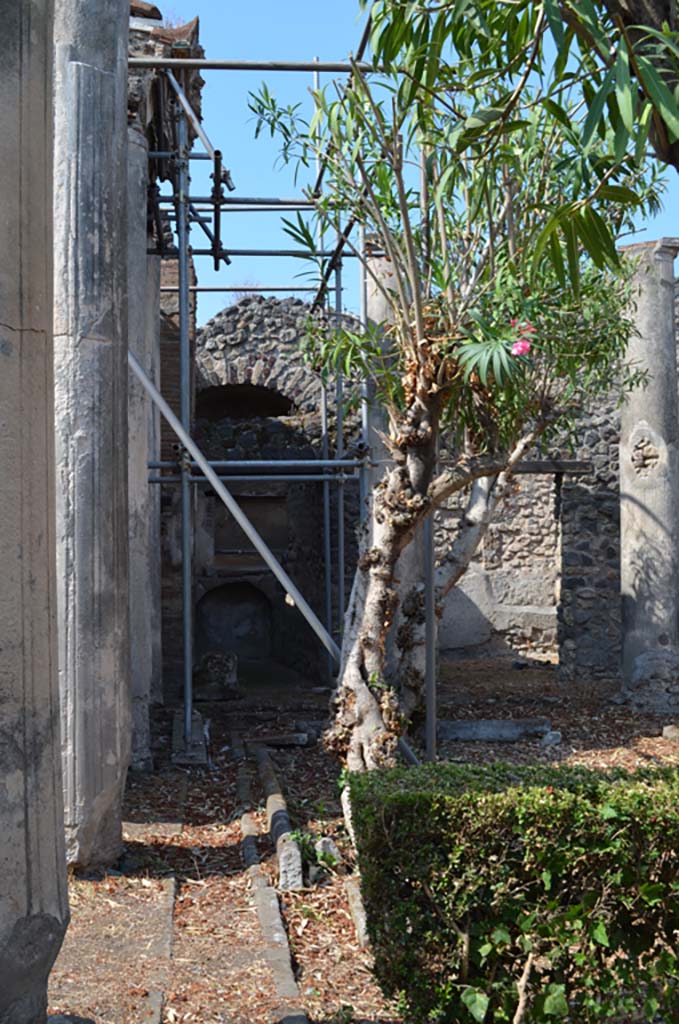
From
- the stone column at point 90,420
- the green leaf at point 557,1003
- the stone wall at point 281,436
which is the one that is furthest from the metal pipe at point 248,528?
the stone wall at point 281,436

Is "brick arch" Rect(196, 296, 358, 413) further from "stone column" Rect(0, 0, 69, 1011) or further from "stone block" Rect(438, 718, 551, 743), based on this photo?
"stone column" Rect(0, 0, 69, 1011)

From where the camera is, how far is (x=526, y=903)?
125 inches

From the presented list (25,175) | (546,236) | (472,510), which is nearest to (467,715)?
(472,510)

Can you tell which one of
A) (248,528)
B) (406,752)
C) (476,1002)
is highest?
(248,528)

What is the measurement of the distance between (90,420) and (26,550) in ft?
9.59

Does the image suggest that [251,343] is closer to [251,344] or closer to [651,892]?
[251,344]

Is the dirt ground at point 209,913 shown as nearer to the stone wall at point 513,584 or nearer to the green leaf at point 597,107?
the green leaf at point 597,107

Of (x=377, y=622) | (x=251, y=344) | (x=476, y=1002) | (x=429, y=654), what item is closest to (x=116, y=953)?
(x=476, y=1002)

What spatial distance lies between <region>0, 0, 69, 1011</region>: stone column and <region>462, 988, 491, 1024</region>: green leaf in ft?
4.79

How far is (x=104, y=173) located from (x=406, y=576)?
374 centimetres

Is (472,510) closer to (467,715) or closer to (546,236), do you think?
(467,715)

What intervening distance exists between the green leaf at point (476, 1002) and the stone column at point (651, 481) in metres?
7.40

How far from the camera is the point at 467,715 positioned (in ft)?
31.7

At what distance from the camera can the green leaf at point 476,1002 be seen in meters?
3.07
